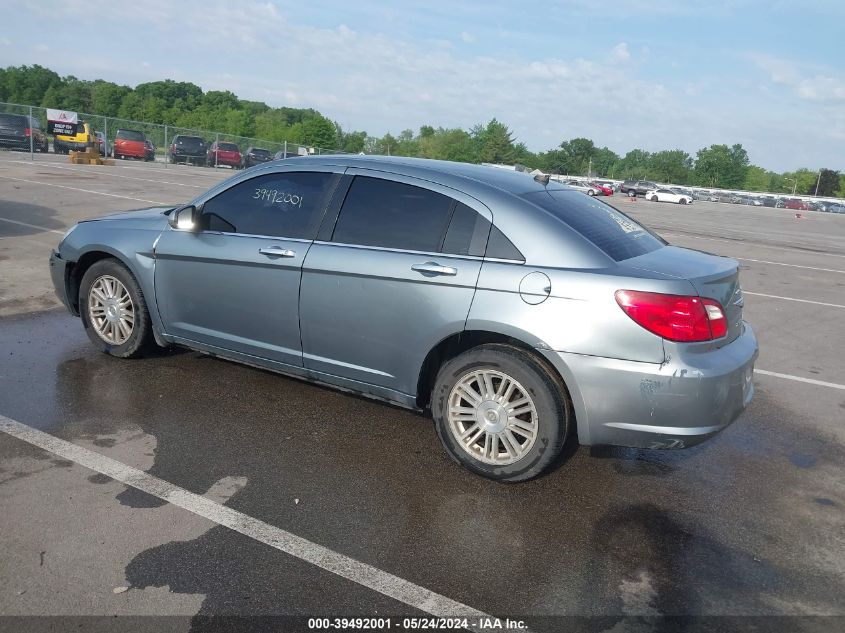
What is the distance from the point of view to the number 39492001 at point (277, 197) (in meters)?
4.82

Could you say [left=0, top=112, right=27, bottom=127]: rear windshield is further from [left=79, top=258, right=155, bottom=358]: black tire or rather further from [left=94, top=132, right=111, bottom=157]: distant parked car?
[left=79, top=258, right=155, bottom=358]: black tire

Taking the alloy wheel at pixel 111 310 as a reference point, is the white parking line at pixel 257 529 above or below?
below

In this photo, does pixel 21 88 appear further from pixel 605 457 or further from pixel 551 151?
pixel 605 457

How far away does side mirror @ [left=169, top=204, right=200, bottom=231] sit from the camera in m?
5.10

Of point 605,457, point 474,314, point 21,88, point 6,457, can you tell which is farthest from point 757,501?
point 21,88

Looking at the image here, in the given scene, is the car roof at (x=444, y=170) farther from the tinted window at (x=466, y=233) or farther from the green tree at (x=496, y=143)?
the green tree at (x=496, y=143)

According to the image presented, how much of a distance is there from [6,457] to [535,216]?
10.4 feet

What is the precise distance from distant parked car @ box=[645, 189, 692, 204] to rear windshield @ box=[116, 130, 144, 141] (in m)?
43.4

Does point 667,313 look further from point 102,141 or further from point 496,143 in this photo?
point 496,143

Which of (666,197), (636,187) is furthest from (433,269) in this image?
(636,187)

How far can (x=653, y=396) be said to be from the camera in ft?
12.0

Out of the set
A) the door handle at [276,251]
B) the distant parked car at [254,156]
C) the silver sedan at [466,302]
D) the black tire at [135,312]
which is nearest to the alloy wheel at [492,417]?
the silver sedan at [466,302]

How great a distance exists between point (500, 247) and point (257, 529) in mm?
1944

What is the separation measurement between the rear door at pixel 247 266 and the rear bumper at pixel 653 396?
180 centimetres
